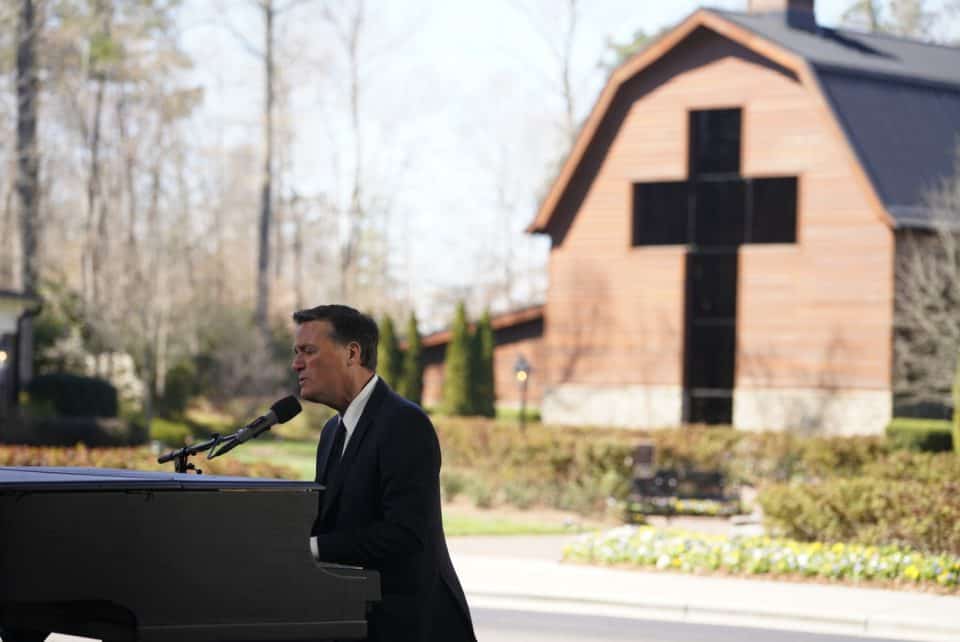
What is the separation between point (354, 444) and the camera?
679 centimetres

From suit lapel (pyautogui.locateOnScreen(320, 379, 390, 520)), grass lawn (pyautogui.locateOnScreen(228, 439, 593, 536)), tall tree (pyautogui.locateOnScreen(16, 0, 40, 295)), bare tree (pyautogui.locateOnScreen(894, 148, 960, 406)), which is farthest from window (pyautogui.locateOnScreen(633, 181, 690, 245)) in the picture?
suit lapel (pyautogui.locateOnScreen(320, 379, 390, 520))

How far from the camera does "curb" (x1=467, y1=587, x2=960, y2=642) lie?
606 inches

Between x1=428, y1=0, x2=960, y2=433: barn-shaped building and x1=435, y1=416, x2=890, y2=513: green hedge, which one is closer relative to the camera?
x1=435, y1=416, x2=890, y2=513: green hedge

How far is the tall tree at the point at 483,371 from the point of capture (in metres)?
45.6

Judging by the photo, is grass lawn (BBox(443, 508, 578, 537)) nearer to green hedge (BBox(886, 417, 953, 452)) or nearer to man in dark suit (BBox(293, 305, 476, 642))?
green hedge (BBox(886, 417, 953, 452))

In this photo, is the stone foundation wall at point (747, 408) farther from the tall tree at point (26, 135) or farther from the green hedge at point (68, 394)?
the tall tree at point (26, 135)

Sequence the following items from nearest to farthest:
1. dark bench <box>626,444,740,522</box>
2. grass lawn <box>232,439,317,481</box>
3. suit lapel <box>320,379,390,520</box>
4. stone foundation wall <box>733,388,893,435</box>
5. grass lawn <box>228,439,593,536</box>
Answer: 1. suit lapel <box>320,379,390,520</box>
2. grass lawn <box>228,439,593,536</box>
3. dark bench <box>626,444,740,522</box>
4. stone foundation wall <box>733,388,893,435</box>
5. grass lawn <box>232,439,317,481</box>

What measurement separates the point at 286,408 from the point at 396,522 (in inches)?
23.8

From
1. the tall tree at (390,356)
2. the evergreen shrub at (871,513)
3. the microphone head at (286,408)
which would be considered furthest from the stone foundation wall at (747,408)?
the microphone head at (286,408)

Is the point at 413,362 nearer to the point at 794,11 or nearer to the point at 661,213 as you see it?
the point at 661,213

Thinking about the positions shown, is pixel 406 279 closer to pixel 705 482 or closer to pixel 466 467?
pixel 466 467

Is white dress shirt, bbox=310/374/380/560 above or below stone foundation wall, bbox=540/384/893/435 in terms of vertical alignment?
above

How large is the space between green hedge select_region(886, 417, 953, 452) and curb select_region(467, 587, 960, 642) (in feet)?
66.5

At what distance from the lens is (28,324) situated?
4450 cm
